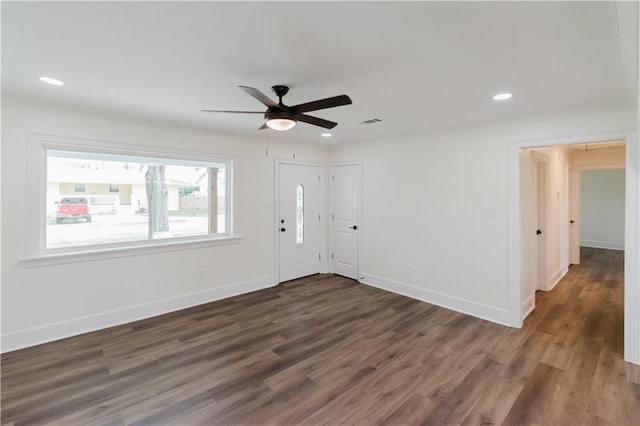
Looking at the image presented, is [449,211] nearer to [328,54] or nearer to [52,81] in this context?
[328,54]

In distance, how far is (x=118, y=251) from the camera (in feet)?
11.6

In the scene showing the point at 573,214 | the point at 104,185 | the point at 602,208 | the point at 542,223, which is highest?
the point at 104,185

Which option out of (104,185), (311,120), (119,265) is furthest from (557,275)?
(104,185)

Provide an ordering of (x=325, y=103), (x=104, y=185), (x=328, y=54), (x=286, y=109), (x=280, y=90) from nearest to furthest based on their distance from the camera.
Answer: (x=328, y=54)
(x=325, y=103)
(x=286, y=109)
(x=280, y=90)
(x=104, y=185)

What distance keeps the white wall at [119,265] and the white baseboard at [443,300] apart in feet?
6.13

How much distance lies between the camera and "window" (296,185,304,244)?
17.7 feet

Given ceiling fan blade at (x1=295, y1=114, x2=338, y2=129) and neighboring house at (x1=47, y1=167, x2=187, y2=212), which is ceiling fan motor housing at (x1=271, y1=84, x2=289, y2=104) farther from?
neighboring house at (x1=47, y1=167, x2=187, y2=212)

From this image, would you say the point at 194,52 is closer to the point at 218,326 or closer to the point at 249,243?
the point at 218,326

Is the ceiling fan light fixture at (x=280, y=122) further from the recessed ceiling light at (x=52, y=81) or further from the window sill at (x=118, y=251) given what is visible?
the window sill at (x=118, y=251)

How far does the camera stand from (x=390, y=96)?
108 inches

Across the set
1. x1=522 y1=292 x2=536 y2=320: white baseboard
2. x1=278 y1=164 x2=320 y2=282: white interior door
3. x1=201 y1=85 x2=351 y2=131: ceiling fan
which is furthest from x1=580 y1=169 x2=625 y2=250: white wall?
x1=201 y1=85 x2=351 y2=131: ceiling fan

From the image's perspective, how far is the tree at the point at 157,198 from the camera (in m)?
3.98

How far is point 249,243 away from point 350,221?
1.91m

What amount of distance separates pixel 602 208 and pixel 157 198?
35.4 feet
